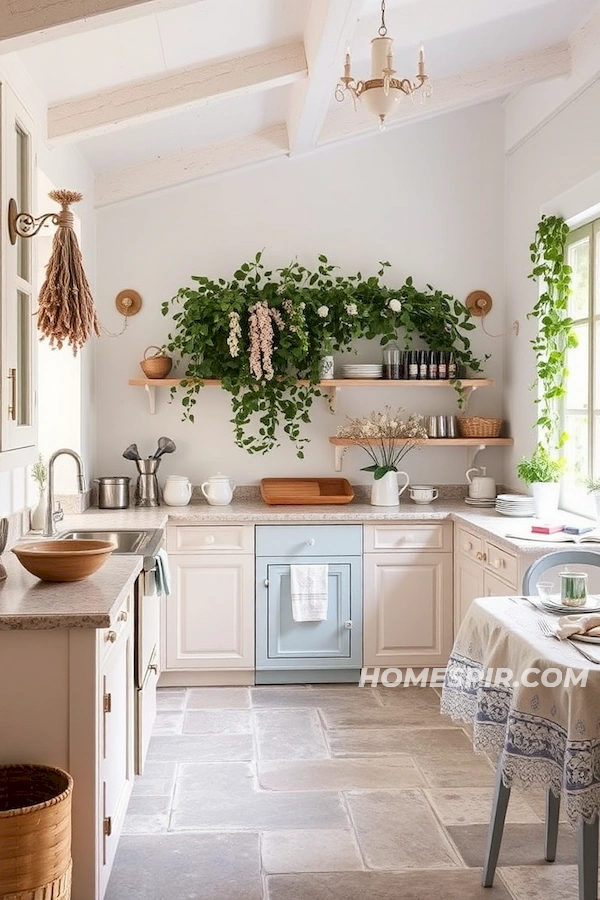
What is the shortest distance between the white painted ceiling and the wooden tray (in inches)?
68.4

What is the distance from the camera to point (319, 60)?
3.72 m

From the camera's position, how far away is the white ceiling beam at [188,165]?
5102 mm

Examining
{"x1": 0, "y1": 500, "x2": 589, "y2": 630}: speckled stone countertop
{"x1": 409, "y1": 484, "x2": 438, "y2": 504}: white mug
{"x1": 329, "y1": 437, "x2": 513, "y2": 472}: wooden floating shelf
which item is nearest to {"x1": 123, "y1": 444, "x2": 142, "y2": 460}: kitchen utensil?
{"x1": 0, "y1": 500, "x2": 589, "y2": 630}: speckled stone countertop

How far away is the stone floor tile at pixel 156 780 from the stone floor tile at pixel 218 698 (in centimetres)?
78

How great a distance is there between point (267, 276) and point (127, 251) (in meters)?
0.81

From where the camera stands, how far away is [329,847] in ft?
10.2

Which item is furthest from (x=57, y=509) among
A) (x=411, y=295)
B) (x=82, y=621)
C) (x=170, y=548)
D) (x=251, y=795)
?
(x=411, y=295)

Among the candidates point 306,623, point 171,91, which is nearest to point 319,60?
point 171,91

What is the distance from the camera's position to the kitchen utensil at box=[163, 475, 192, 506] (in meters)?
5.16

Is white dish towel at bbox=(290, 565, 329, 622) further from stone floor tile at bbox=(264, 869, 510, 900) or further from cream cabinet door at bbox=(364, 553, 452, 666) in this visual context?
stone floor tile at bbox=(264, 869, 510, 900)

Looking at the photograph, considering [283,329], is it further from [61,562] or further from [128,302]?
[61,562]

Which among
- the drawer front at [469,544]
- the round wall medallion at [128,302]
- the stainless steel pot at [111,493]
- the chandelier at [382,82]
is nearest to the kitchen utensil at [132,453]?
the stainless steel pot at [111,493]

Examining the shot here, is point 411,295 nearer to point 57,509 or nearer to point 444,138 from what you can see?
point 444,138

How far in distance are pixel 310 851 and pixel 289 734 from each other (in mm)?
1127
